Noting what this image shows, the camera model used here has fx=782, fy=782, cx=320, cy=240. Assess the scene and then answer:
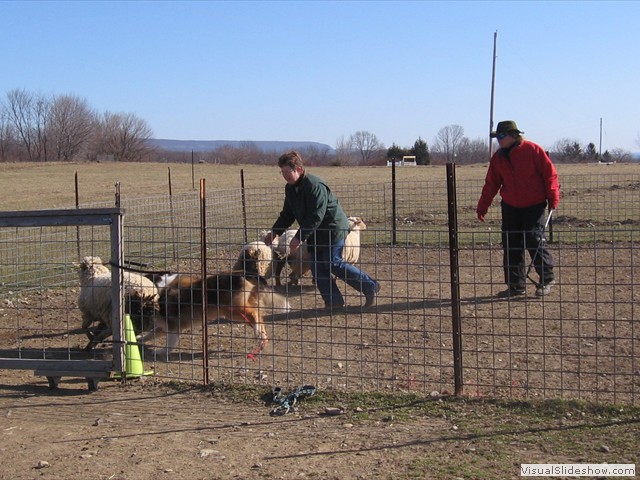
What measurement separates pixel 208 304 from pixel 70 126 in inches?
3263

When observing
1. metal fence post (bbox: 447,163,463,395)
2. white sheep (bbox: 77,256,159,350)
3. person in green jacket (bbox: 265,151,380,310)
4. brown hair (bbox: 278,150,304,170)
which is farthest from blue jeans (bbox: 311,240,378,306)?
metal fence post (bbox: 447,163,463,395)

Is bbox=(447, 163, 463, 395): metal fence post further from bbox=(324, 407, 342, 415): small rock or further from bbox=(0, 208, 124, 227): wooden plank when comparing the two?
bbox=(0, 208, 124, 227): wooden plank

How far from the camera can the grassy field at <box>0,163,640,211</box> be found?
30062 millimetres

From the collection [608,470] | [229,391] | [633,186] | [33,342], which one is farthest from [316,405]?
[633,186]

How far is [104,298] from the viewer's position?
7328mm

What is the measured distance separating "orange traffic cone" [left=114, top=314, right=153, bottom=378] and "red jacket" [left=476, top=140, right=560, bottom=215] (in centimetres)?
466

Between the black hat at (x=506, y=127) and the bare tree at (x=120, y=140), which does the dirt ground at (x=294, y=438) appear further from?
the bare tree at (x=120, y=140)

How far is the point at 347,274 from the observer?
26.6ft

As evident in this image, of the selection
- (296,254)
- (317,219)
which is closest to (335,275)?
(317,219)

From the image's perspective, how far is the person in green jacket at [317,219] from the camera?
293 inches

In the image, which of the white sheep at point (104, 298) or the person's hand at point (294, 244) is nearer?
the white sheep at point (104, 298)

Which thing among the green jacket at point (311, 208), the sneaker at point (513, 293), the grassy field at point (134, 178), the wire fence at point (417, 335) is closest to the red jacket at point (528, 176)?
the wire fence at point (417, 335)

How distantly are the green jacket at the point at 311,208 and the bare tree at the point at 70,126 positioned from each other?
80.3 meters

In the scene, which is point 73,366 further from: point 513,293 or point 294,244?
point 513,293
